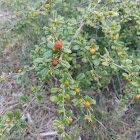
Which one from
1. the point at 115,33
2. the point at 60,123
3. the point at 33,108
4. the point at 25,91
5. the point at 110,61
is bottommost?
the point at 33,108

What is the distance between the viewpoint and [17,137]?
7.43ft

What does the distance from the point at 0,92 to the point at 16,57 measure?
928mm

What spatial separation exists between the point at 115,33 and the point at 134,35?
0.82 meters

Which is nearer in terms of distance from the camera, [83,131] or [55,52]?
[55,52]

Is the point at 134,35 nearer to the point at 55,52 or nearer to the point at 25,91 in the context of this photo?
the point at 55,52

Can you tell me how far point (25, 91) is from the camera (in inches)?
113

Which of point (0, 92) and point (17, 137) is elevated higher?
point (0, 92)

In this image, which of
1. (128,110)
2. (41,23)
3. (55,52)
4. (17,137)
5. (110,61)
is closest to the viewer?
(55,52)

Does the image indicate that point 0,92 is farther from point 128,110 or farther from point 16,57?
point 128,110

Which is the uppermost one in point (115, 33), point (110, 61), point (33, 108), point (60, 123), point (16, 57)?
point (115, 33)

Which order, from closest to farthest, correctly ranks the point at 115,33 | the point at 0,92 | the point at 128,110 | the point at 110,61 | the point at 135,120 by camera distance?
the point at 110,61, the point at 115,33, the point at 135,120, the point at 128,110, the point at 0,92

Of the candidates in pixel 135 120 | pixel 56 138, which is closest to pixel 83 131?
pixel 56 138

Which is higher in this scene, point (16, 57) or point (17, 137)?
point (16, 57)

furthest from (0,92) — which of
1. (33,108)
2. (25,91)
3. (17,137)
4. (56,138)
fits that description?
(56,138)
